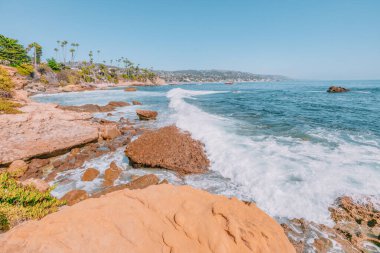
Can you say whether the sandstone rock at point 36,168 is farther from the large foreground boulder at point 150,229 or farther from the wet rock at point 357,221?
the wet rock at point 357,221

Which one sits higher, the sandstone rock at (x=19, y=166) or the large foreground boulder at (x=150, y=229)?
the large foreground boulder at (x=150, y=229)

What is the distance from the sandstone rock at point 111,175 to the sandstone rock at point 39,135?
12.9 feet

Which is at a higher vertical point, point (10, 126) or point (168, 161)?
point (10, 126)

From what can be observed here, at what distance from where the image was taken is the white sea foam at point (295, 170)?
19.5ft

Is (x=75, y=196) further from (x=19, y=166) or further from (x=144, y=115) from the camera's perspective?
(x=144, y=115)

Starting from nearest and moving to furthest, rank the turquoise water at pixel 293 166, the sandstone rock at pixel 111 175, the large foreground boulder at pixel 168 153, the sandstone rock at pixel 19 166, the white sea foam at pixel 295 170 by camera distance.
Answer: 1. the white sea foam at pixel 295 170
2. the turquoise water at pixel 293 166
3. the sandstone rock at pixel 111 175
4. the sandstone rock at pixel 19 166
5. the large foreground boulder at pixel 168 153

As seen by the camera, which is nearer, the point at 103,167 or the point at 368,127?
the point at 103,167

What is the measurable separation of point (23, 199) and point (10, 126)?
314 inches

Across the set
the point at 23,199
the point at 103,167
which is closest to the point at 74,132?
the point at 103,167

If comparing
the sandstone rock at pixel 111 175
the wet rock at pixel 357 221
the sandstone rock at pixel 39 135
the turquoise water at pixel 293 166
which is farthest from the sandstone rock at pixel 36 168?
the wet rock at pixel 357 221

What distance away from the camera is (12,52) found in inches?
2392

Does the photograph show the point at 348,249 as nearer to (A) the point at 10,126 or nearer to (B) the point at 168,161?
(B) the point at 168,161

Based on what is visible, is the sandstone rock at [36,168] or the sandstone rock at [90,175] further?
the sandstone rock at [36,168]

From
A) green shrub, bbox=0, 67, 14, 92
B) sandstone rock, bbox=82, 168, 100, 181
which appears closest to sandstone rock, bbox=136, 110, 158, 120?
sandstone rock, bbox=82, 168, 100, 181
